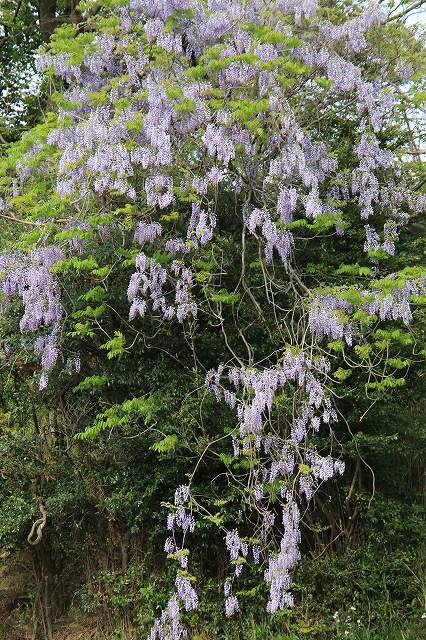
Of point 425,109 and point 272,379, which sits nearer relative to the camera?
point 272,379

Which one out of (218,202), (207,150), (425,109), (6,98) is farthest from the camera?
(6,98)

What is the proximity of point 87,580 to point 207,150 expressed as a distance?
3991 millimetres

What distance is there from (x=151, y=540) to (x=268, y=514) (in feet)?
4.60

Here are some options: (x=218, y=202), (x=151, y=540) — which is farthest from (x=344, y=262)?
(x=151, y=540)

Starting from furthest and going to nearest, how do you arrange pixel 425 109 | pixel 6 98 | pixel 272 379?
pixel 6 98, pixel 425 109, pixel 272 379

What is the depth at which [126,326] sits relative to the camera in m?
5.99

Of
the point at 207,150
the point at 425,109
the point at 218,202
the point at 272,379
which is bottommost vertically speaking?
the point at 272,379

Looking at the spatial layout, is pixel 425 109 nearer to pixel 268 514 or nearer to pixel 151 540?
pixel 268 514

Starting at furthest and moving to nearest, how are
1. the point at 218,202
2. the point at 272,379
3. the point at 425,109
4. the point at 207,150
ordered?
the point at 425,109 → the point at 218,202 → the point at 207,150 → the point at 272,379

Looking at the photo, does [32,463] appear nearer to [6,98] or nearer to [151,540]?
[151,540]

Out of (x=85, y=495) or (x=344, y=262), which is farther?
(x=344, y=262)

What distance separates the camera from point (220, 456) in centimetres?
527

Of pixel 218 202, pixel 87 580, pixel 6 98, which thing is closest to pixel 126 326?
pixel 218 202

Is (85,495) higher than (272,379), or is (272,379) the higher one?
(272,379)
